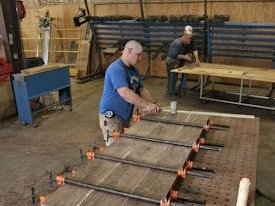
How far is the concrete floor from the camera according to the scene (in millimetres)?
3105

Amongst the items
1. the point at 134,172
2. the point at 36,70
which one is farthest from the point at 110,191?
the point at 36,70

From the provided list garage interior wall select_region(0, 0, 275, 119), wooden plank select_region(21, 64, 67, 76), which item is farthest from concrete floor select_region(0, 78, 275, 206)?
garage interior wall select_region(0, 0, 275, 119)

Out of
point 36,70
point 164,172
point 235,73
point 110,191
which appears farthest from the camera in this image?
point 235,73

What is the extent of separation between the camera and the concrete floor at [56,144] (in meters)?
3.11

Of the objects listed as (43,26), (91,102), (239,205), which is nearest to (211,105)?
(91,102)

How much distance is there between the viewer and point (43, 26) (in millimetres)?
8336

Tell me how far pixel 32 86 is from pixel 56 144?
3.61 feet

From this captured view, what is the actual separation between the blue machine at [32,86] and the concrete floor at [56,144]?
0.24m

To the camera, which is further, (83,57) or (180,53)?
(83,57)

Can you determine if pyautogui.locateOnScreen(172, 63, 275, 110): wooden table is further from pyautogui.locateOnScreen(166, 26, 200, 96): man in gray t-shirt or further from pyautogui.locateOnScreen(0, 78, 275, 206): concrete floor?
pyautogui.locateOnScreen(0, 78, 275, 206): concrete floor

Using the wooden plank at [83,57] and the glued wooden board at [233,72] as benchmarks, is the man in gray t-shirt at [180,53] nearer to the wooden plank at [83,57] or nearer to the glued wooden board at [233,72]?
the glued wooden board at [233,72]

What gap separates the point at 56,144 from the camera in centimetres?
406

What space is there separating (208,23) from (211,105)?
184cm

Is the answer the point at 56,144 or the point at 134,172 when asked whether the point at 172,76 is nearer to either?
the point at 56,144
